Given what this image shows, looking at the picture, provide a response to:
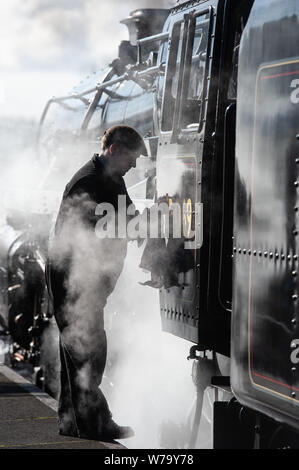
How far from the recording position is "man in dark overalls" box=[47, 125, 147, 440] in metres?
4.28

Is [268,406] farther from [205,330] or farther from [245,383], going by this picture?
[205,330]

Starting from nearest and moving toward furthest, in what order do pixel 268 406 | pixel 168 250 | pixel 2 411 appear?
pixel 268 406 < pixel 168 250 < pixel 2 411

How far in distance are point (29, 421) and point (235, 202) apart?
2.44 meters

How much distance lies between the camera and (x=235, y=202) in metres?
3.35

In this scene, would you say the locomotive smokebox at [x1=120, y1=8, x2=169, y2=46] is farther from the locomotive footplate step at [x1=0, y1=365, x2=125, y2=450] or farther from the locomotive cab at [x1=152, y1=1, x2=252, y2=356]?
the locomotive cab at [x1=152, y1=1, x2=252, y2=356]

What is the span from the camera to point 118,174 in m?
4.31

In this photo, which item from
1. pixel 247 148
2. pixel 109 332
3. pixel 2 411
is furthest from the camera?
pixel 109 332

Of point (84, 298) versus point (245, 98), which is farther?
point (84, 298)

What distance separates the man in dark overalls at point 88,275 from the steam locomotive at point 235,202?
0.25m

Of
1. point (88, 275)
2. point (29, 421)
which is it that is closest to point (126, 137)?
point (88, 275)

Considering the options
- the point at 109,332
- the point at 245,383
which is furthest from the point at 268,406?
the point at 109,332

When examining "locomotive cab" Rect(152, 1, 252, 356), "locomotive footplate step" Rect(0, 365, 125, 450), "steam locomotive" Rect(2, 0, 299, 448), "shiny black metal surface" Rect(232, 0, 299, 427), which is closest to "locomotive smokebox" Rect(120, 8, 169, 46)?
"steam locomotive" Rect(2, 0, 299, 448)

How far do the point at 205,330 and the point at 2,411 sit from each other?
2.10 meters

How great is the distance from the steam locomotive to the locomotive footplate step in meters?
0.76
